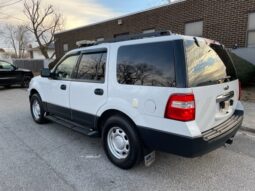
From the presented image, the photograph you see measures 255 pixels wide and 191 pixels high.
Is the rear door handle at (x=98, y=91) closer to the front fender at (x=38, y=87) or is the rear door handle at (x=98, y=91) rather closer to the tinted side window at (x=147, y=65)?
the tinted side window at (x=147, y=65)

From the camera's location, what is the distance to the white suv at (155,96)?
2693 mm

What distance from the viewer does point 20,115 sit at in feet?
21.9

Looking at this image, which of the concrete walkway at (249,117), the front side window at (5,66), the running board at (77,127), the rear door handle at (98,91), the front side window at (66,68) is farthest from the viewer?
the front side window at (5,66)

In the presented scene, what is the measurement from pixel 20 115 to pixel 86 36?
1289cm

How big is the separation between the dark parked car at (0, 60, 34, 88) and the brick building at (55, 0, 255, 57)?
6435 mm

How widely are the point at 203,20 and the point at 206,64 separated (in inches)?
339

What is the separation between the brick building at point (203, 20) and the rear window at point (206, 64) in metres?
6.82

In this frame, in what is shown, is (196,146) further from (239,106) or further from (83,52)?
(83,52)

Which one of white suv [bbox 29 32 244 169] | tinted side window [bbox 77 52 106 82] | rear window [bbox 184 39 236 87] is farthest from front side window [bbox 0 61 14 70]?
rear window [bbox 184 39 236 87]

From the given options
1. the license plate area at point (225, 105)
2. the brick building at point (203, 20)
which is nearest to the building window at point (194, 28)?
the brick building at point (203, 20)

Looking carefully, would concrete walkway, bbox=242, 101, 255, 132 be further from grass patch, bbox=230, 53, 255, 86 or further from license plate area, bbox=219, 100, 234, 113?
license plate area, bbox=219, 100, 234, 113

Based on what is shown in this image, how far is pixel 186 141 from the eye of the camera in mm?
2646

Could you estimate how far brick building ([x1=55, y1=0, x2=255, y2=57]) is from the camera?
9.33 meters

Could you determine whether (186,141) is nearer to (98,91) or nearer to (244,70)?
(98,91)
